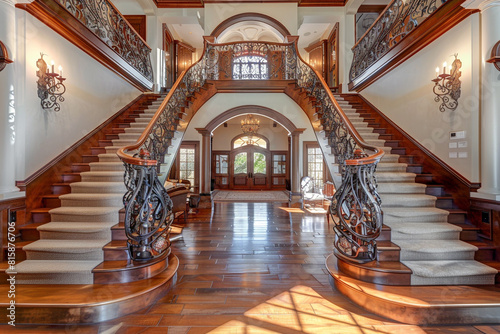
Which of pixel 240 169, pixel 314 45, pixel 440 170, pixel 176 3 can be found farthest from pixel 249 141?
pixel 440 170

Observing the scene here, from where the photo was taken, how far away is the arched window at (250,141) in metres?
13.2

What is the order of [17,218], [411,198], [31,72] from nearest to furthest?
[17,218] < [31,72] < [411,198]

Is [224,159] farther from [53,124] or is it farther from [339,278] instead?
[339,278]

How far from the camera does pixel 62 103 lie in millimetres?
3797

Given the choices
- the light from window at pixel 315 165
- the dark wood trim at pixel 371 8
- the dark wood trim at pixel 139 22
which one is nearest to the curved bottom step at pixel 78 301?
the dark wood trim at pixel 139 22

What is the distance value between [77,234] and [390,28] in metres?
6.35

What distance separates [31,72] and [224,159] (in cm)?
1026

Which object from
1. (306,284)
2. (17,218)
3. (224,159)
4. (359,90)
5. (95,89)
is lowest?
(306,284)

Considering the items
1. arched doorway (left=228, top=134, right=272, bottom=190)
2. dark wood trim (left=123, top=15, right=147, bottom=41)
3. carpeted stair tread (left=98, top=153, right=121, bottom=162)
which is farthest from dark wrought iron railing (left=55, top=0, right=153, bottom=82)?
arched doorway (left=228, top=134, right=272, bottom=190)

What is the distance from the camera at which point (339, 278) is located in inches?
102

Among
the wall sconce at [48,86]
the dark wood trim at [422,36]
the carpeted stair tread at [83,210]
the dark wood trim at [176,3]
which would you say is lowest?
the carpeted stair tread at [83,210]

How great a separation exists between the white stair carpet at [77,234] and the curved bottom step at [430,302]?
2679 millimetres

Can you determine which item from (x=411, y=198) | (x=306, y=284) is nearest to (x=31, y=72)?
(x=306, y=284)

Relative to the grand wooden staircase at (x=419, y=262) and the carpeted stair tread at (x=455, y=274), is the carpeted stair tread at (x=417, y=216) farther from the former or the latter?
the carpeted stair tread at (x=455, y=274)
